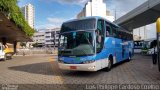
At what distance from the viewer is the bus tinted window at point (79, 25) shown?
1407cm

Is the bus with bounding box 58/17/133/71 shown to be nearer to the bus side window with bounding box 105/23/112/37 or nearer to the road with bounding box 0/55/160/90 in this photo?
the bus side window with bounding box 105/23/112/37

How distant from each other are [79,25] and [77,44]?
46.7 inches

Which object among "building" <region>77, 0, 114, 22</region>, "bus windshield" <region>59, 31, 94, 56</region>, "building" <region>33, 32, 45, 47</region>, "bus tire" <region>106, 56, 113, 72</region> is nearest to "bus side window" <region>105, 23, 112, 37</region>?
"bus tire" <region>106, 56, 113, 72</region>

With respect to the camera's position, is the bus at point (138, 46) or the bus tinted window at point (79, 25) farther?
the bus at point (138, 46)

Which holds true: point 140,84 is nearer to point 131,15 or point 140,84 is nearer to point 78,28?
point 78,28

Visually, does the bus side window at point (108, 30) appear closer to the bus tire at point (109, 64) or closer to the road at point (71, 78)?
the bus tire at point (109, 64)

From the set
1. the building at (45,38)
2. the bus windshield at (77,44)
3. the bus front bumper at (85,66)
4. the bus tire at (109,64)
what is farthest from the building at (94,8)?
the building at (45,38)

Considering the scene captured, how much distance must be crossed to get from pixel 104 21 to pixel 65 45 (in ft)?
9.80

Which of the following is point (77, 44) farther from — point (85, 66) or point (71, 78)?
point (71, 78)

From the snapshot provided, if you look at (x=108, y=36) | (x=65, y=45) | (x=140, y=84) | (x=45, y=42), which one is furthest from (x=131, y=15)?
(x=45, y=42)

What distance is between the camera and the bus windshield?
1351 cm

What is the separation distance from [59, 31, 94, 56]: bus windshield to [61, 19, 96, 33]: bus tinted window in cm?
34

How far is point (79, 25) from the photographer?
14344 mm

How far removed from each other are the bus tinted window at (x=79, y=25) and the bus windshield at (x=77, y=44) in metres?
0.34
